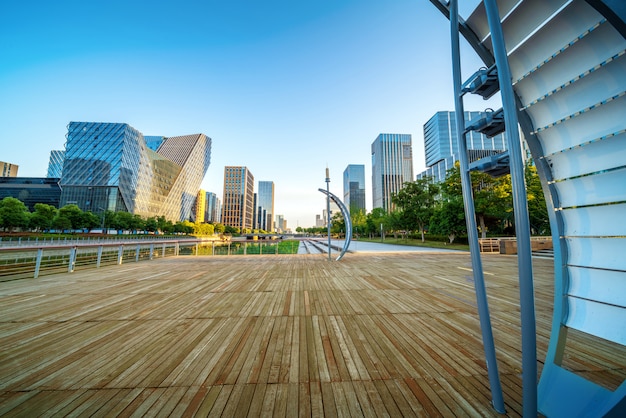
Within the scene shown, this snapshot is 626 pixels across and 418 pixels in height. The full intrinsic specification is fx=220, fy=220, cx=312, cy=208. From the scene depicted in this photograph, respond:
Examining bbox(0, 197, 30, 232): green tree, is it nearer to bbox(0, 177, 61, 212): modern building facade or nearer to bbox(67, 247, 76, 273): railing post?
bbox(0, 177, 61, 212): modern building facade

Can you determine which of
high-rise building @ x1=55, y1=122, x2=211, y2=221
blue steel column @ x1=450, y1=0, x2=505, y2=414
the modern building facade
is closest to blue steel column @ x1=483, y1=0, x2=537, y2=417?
blue steel column @ x1=450, y1=0, x2=505, y2=414

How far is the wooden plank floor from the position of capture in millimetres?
1839

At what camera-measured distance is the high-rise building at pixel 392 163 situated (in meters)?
103

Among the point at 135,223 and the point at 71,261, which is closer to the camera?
the point at 71,261

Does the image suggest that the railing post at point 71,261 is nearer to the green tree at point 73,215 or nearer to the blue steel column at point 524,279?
the blue steel column at point 524,279

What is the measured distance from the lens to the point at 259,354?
260 cm

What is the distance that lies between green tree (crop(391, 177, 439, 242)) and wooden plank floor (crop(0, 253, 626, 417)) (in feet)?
92.9

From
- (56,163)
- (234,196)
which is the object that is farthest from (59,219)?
(56,163)

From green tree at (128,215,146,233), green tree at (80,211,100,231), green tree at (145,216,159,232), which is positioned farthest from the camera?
green tree at (145,216,159,232)

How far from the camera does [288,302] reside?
4574 millimetres

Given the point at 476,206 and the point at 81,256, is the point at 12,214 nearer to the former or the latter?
the point at 81,256

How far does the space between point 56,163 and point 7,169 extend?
3357 cm

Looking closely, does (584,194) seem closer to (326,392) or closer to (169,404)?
(326,392)

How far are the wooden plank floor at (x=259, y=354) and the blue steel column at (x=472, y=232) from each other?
25cm
